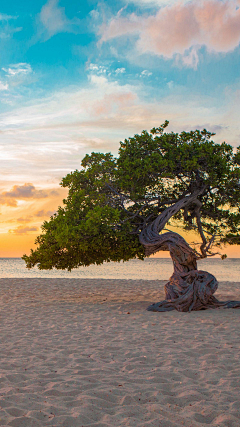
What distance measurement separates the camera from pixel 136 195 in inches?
553

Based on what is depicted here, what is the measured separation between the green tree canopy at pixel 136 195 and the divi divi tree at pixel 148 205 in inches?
1.6

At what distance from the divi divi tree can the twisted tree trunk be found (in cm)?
4

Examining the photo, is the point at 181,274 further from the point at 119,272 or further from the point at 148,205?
the point at 119,272

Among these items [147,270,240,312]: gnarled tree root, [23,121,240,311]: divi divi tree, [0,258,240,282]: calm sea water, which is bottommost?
[0,258,240,282]: calm sea water

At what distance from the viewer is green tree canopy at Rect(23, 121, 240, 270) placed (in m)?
13.8

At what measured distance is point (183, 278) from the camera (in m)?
14.9

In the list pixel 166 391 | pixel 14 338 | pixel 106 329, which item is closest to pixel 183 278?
pixel 106 329

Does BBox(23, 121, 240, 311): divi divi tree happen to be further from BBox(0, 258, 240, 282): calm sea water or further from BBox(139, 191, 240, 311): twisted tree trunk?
BBox(0, 258, 240, 282): calm sea water

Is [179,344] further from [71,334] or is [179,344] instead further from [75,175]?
[75,175]

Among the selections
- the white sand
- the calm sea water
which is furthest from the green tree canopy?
the calm sea water

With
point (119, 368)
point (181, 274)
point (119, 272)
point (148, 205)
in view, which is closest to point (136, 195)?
point (148, 205)

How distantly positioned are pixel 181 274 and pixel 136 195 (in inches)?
152

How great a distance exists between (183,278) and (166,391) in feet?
29.3

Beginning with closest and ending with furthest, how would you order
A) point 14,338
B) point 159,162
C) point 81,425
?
point 81,425, point 14,338, point 159,162
